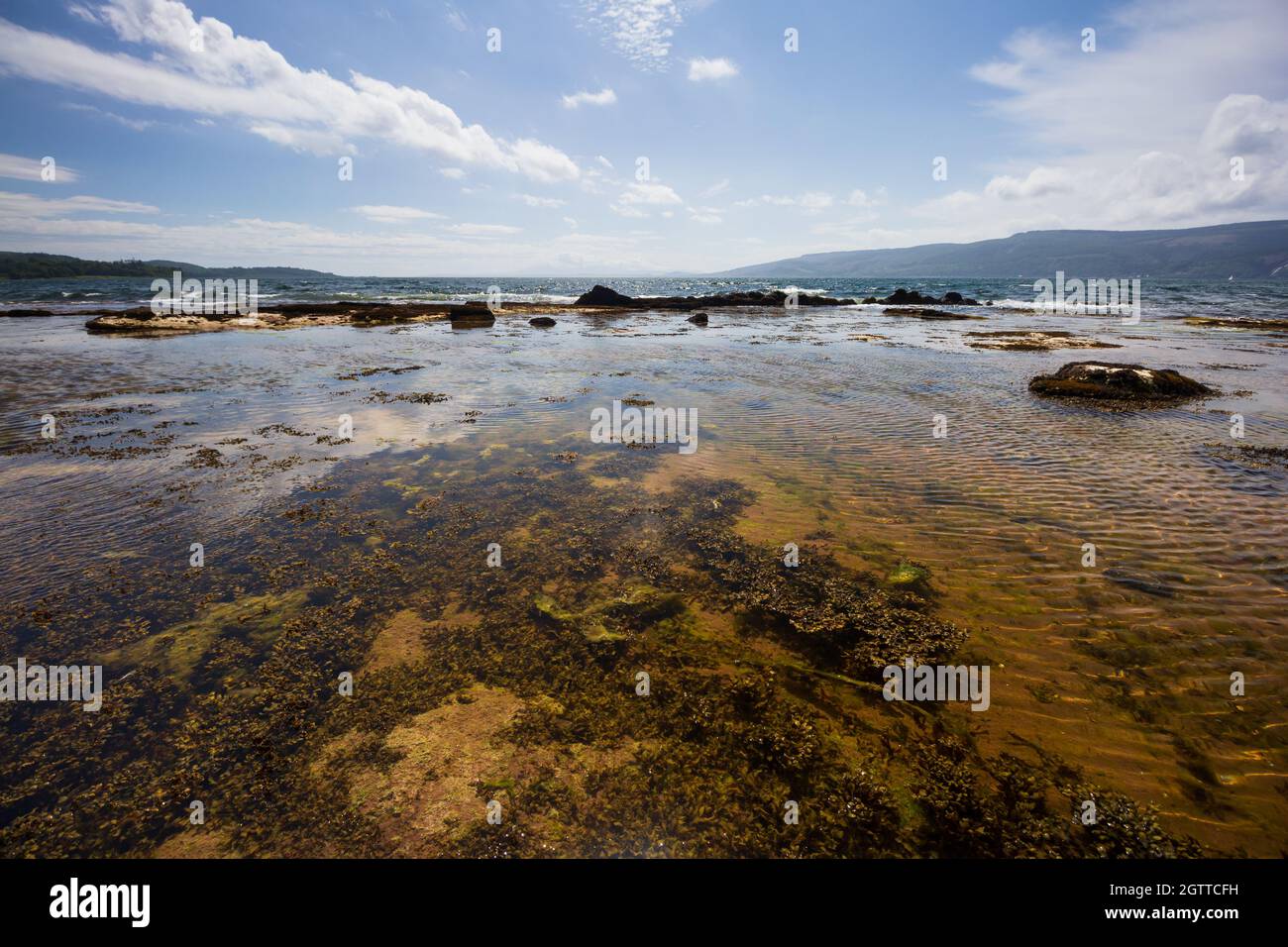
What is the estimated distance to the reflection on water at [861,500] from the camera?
16.1 ft

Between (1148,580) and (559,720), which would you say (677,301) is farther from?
(559,720)

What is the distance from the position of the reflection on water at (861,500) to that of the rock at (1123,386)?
1.14m

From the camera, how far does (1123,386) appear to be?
57.0 feet

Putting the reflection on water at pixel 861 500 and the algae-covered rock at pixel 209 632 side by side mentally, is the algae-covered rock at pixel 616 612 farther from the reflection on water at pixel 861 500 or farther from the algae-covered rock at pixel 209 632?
the algae-covered rock at pixel 209 632

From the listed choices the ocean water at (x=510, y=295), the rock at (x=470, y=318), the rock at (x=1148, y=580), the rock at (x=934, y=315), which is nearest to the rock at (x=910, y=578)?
the rock at (x=1148, y=580)

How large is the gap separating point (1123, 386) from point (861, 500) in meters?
15.3

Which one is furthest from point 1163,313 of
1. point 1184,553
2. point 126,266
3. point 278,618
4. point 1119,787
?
point 126,266

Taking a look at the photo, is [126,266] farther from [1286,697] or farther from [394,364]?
[1286,697]

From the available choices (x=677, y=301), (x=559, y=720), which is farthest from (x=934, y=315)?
(x=559, y=720)

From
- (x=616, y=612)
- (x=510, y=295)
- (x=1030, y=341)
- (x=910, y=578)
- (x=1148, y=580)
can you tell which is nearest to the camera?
(x=616, y=612)

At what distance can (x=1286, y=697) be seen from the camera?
495 centimetres

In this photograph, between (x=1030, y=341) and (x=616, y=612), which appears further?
(x=1030, y=341)
